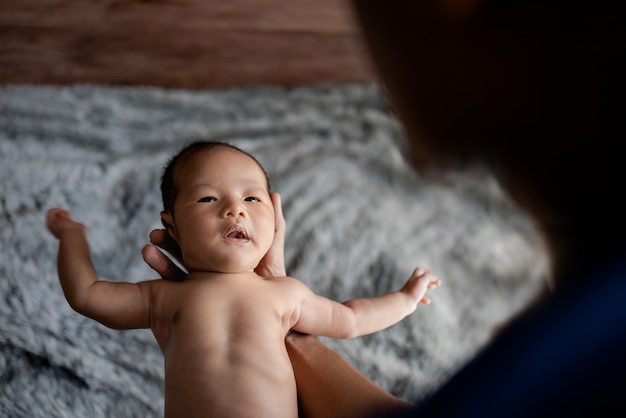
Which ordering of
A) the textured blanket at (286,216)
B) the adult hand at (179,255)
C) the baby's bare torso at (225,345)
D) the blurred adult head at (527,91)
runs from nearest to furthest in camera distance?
the blurred adult head at (527,91) < the baby's bare torso at (225,345) < the adult hand at (179,255) < the textured blanket at (286,216)

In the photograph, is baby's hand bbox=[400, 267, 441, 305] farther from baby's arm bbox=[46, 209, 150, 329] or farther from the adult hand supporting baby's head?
baby's arm bbox=[46, 209, 150, 329]

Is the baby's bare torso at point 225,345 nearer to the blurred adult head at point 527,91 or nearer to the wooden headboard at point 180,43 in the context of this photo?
the blurred adult head at point 527,91

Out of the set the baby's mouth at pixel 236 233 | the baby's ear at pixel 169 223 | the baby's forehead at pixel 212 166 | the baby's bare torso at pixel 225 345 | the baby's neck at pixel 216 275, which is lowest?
the baby's bare torso at pixel 225 345

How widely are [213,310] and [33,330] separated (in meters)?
0.39

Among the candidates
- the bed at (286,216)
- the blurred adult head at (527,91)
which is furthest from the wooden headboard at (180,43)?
the blurred adult head at (527,91)

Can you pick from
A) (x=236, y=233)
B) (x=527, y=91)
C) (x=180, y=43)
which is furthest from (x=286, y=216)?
(x=527, y=91)

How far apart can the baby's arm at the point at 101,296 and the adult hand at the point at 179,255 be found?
4 cm

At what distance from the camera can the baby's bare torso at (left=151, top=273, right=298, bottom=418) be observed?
68 centimetres

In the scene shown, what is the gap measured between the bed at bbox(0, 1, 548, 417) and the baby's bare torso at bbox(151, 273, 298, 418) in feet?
0.89

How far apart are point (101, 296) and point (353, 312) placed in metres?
0.30

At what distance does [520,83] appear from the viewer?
0.42m

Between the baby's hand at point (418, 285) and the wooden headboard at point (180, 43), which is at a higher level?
the wooden headboard at point (180, 43)

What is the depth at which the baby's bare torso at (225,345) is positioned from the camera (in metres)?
0.68

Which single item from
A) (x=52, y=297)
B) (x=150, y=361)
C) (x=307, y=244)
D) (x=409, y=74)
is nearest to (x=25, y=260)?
(x=52, y=297)
